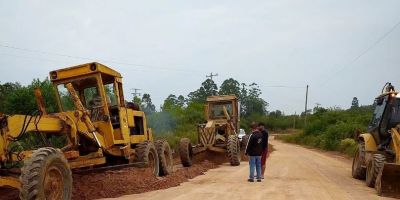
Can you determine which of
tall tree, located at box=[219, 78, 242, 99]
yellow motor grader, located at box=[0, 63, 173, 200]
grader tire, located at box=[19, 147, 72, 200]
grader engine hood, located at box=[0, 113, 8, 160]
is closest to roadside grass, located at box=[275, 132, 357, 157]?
yellow motor grader, located at box=[0, 63, 173, 200]

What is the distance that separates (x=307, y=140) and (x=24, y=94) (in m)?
30.8

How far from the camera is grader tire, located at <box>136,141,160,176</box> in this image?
12.9 meters

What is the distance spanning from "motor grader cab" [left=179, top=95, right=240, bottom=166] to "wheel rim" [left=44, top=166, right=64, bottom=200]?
33.1ft

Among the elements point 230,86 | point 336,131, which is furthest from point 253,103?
point 336,131

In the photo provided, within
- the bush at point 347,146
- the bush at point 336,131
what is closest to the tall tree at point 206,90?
the bush at point 336,131

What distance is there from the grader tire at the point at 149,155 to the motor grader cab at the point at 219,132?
484 centimetres

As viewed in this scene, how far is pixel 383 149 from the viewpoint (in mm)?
13539

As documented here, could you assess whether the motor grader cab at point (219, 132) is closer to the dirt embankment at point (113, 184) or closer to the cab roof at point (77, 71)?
the dirt embankment at point (113, 184)

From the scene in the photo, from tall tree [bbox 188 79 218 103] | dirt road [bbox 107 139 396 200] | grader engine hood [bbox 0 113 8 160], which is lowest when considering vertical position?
dirt road [bbox 107 139 396 200]

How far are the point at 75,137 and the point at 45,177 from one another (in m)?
2.19

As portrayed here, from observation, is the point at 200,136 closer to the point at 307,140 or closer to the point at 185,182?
the point at 185,182

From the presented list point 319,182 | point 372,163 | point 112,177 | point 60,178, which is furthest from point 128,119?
point 372,163

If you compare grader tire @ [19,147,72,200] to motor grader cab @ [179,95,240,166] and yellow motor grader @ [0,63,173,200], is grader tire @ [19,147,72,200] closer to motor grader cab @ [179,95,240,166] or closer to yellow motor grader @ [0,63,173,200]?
yellow motor grader @ [0,63,173,200]

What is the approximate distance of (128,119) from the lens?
13.2 metres
